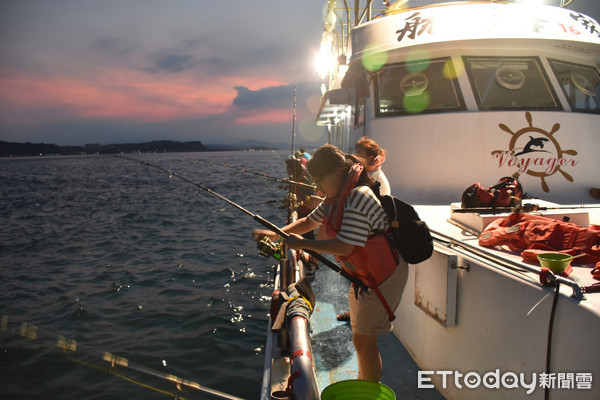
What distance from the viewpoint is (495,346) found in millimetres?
2643

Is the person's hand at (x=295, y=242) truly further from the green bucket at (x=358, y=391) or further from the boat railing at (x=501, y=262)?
the boat railing at (x=501, y=262)

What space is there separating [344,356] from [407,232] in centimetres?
221

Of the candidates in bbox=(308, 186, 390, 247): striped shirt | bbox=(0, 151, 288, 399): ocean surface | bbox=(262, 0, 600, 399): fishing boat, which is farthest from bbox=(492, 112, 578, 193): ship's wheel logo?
bbox=(0, 151, 288, 399): ocean surface

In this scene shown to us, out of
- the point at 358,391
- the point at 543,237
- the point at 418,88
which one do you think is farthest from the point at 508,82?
the point at 358,391

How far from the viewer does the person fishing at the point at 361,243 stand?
8.89 feet

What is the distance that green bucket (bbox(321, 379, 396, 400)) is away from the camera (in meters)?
2.55

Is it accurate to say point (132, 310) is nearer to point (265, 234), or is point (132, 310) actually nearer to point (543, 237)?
point (265, 234)

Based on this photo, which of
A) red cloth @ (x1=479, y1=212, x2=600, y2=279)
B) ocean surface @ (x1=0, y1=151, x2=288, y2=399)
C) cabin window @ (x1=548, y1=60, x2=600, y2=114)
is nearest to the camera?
red cloth @ (x1=479, y1=212, x2=600, y2=279)

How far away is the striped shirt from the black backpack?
0.52 ft

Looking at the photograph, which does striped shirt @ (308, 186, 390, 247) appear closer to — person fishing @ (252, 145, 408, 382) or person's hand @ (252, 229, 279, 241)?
person fishing @ (252, 145, 408, 382)

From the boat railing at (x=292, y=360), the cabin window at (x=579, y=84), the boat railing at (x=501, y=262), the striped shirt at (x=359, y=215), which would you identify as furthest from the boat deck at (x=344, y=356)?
the cabin window at (x=579, y=84)

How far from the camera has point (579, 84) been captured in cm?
591

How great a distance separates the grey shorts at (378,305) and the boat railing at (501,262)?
0.51 metres

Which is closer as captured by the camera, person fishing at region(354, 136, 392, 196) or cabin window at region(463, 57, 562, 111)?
person fishing at region(354, 136, 392, 196)
